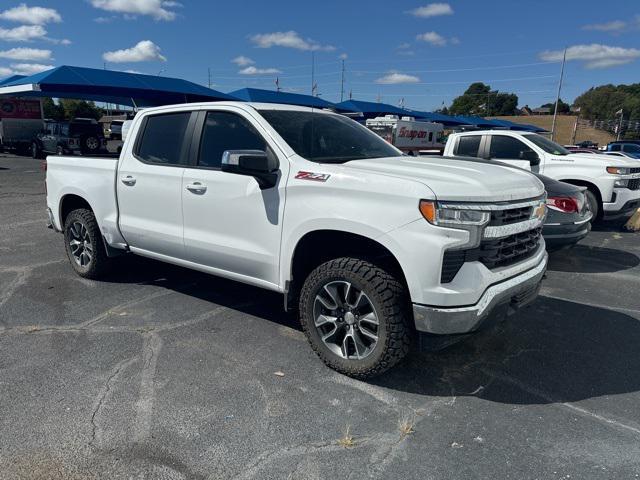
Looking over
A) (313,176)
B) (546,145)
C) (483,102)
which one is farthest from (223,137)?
(483,102)

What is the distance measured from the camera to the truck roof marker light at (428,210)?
2.91 m

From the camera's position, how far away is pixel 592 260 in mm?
7145

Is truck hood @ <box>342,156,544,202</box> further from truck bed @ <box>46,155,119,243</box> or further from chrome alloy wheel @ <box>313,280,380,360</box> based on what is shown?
truck bed @ <box>46,155,119,243</box>

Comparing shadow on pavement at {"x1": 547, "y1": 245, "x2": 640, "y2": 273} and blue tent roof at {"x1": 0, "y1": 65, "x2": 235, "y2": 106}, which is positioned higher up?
blue tent roof at {"x1": 0, "y1": 65, "x2": 235, "y2": 106}

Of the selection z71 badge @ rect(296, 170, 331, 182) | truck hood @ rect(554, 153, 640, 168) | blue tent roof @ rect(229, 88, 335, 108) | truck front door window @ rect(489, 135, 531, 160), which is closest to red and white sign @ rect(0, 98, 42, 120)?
blue tent roof @ rect(229, 88, 335, 108)

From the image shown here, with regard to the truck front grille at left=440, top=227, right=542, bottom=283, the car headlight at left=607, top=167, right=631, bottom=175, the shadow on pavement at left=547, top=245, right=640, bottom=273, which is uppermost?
the car headlight at left=607, top=167, right=631, bottom=175

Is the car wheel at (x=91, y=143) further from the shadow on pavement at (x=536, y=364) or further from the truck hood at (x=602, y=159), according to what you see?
the shadow on pavement at (x=536, y=364)

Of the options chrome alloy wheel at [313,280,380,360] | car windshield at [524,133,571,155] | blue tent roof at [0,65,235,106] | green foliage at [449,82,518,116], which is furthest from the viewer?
green foliage at [449,82,518,116]

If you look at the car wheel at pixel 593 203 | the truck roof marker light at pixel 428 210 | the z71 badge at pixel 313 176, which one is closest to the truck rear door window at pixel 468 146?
the car wheel at pixel 593 203

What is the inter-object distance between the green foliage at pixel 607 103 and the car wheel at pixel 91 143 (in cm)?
9093

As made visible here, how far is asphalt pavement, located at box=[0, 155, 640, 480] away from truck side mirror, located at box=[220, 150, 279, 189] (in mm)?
1354

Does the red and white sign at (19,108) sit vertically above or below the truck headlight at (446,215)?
above

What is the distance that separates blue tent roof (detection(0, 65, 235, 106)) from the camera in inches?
790

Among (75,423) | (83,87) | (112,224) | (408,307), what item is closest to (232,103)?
(112,224)
